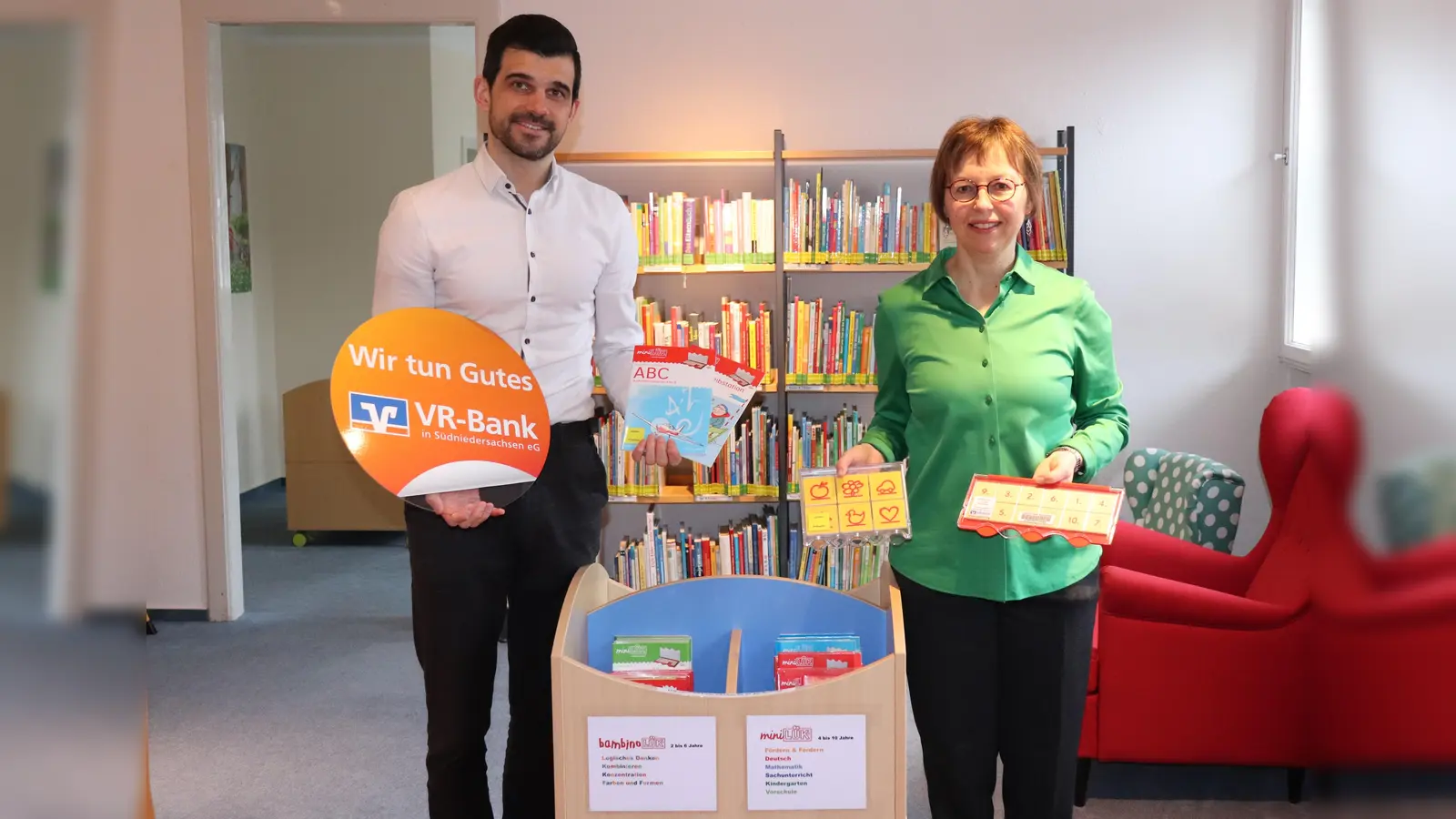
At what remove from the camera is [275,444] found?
7801 millimetres

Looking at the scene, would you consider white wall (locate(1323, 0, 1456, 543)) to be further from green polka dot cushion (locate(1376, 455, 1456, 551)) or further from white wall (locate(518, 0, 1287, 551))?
white wall (locate(518, 0, 1287, 551))

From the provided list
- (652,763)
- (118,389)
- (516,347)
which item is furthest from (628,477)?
(118,389)

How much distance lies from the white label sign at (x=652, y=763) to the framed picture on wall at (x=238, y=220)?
624 centimetres

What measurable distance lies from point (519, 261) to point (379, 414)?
0.57 m

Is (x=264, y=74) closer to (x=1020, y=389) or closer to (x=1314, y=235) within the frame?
(x=1020, y=389)

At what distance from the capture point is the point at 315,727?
3789mm

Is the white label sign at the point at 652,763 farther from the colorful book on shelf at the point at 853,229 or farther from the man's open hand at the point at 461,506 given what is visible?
the colorful book on shelf at the point at 853,229

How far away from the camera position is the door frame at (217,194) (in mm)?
4680

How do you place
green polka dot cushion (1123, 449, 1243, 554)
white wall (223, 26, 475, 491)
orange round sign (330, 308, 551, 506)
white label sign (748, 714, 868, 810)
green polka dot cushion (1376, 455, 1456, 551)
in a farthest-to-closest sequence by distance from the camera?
Answer: white wall (223, 26, 475, 491) < green polka dot cushion (1123, 449, 1243, 554) < orange round sign (330, 308, 551, 506) < white label sign (748, 714, 868, 810) < green polka dot cushion (1376, 455, 1456, 551)

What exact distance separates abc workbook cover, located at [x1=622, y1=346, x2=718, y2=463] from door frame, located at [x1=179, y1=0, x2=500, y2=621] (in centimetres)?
322

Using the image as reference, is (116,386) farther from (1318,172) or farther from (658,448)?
(658,448)

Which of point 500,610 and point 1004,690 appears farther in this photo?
point 500,610

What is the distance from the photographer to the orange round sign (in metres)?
1.48

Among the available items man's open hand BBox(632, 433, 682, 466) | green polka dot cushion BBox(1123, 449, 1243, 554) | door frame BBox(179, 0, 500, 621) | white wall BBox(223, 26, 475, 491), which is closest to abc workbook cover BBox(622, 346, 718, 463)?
man's open hand BBox(632, 433, 682, 466)
